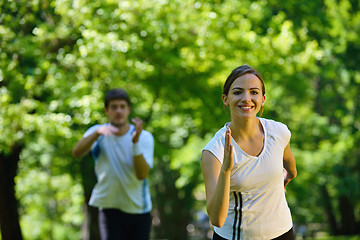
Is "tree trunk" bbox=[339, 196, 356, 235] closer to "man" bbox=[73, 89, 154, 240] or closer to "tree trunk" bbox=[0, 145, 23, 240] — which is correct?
"tree trunk" bbox=[0, 145, 23, 240]

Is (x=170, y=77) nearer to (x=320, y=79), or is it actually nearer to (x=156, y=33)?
(x=156, y=33)

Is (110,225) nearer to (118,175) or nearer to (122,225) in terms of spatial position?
(122,225)

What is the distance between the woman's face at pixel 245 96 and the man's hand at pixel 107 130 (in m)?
2.07

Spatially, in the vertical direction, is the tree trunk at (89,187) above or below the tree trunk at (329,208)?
above

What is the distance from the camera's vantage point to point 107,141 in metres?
4.63

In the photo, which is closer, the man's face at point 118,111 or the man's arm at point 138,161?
the man's arm at point 138,161

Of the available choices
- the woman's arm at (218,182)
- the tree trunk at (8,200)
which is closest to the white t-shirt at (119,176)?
the woman's arm at (218,182)

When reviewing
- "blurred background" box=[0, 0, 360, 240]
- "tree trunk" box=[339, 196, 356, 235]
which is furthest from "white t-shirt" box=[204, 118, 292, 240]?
"tree trunk" box=[339, 196, 356, 235]

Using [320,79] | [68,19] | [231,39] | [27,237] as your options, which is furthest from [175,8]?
[27,237]

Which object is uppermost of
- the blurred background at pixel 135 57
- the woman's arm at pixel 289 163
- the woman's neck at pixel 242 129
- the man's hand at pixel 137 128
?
the blurred background at pixel 135 57

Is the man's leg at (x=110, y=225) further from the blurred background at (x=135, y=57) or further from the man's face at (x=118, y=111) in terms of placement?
the blurred background at (x=135, y=57)

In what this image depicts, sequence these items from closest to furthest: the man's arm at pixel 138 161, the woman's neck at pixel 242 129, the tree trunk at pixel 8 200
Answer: the woman's neck at pixel 242 129 < the man's arm at pixel 138 161 < the tree trunk at pixel 8 200

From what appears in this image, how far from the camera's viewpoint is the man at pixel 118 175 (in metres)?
4.55

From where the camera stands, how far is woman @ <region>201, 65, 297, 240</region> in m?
2.65
